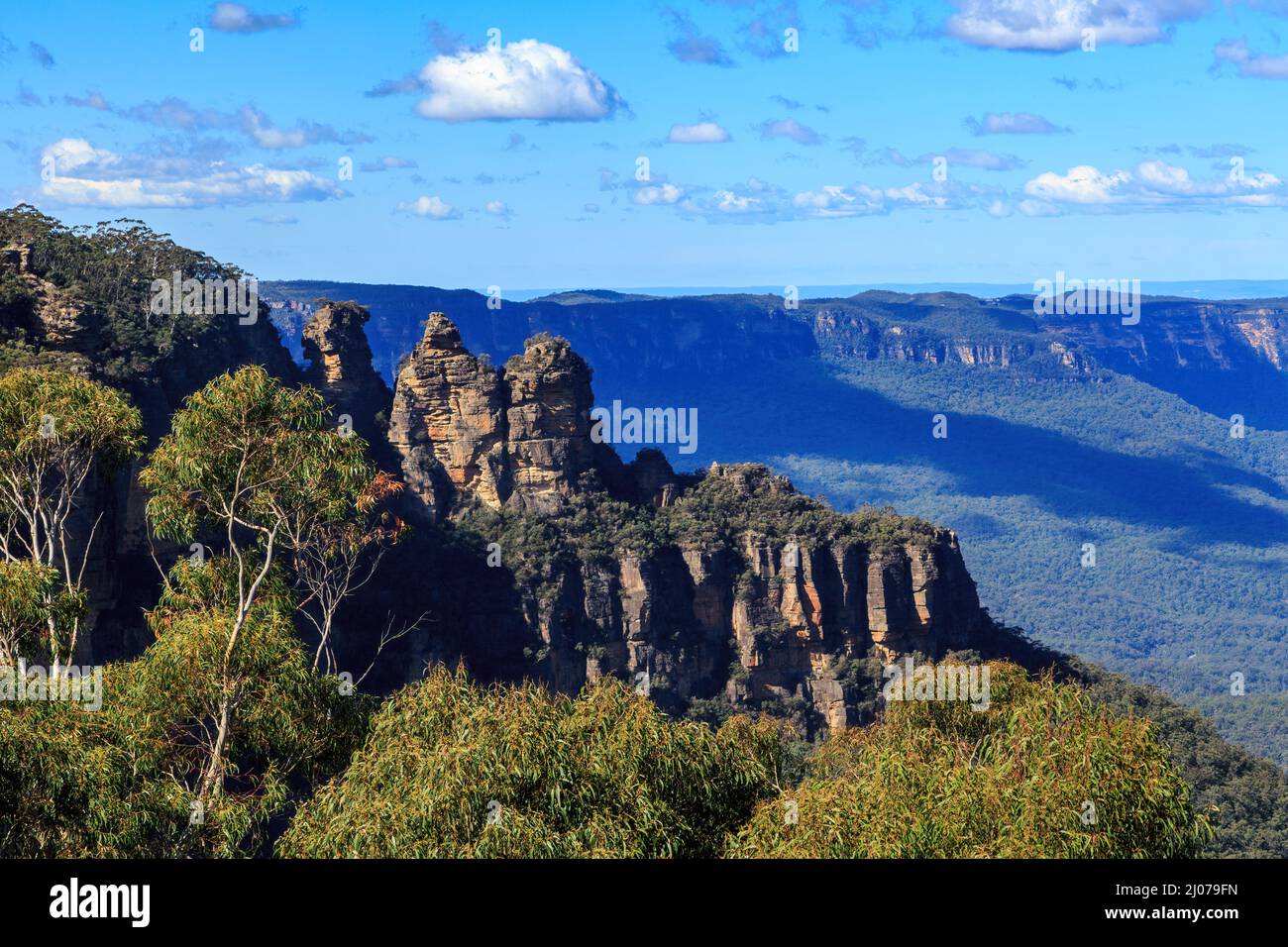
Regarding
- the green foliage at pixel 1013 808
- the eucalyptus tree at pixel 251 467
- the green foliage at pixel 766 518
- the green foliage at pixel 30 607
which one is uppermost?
the eucalyptus tree at pixel 251 467

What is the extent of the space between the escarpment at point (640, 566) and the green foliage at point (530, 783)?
3840 centimetres

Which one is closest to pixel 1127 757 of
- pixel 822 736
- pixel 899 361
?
pixel 822 736

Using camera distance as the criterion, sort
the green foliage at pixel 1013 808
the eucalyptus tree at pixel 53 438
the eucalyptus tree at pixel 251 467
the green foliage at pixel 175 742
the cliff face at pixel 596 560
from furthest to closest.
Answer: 1. the cliff face at pixel 596 560
2. the eucalyptus tree at pixel 53 438
3. the eucalyptus tree at pixel 251 467
4. the green foliage at pixel 175 742
5. the green foliage at pixel 1013 808

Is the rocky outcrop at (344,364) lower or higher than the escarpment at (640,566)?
higher

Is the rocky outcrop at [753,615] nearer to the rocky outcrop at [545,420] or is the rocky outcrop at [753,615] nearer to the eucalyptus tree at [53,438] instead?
the rocky outcrop at [545,420]

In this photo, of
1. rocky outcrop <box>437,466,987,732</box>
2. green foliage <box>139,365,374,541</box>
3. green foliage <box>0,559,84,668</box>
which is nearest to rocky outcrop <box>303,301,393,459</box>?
rocky outcrop <box>437,466,987,732</box>

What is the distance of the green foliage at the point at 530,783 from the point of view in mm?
15945

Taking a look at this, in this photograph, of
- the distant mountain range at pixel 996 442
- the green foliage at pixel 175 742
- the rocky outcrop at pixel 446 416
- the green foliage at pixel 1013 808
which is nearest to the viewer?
the green foliage at pixel 1013 808

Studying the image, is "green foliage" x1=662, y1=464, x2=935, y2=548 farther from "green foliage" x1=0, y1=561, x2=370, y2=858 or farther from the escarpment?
"green foliage" x1=0, y1=561, x2=370, y2=858

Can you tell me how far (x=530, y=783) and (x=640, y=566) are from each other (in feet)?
135

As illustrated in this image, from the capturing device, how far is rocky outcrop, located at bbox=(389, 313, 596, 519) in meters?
58.6

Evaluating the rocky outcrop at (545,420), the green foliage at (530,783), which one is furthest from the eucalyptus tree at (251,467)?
the rocky outcrop at (545,420)

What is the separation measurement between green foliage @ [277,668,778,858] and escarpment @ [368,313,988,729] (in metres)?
38.4

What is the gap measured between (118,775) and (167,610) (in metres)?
4.13
